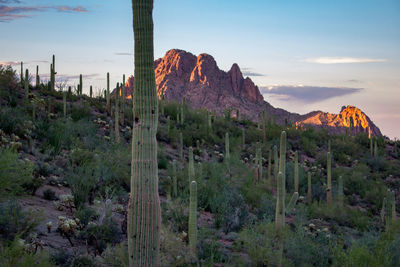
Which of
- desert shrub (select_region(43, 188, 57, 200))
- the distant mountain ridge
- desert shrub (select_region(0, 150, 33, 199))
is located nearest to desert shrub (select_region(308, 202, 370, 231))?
desert shrub (select_region(43, 188, 57, 200))

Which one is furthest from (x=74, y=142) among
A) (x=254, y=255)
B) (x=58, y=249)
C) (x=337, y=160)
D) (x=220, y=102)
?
(x=220, y=102)

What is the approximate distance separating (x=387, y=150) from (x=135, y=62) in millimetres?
25918

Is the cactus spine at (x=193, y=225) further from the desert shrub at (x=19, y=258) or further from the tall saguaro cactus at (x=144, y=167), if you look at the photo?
the desert shrub at (x=19, y=258)

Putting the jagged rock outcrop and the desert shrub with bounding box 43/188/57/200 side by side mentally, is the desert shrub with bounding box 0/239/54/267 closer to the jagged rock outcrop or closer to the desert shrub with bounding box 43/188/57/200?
the desert shrub with bounding box 43/188/57/200

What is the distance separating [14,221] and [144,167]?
8.69 feet

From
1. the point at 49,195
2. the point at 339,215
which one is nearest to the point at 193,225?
the point at 49,195

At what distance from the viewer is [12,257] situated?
198 inches

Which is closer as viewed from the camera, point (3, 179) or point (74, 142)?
point (3, 179)

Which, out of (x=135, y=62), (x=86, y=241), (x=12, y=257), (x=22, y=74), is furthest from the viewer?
(x=22, y=74)

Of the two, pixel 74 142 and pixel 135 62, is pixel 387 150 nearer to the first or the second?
pixel 74 142

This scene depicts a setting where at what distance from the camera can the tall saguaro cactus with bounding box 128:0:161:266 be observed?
5.37 m

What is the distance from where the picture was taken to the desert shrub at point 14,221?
243 inches

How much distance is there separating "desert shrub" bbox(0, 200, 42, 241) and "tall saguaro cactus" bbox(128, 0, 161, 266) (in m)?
2.11

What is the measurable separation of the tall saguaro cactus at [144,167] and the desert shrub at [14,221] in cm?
211
